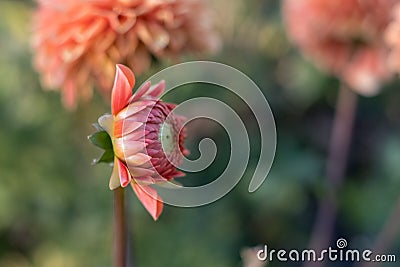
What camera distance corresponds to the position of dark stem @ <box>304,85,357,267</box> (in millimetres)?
1261

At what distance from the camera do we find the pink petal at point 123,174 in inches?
18.4

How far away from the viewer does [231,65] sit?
5.11ft

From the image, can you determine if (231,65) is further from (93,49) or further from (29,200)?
(93,49)

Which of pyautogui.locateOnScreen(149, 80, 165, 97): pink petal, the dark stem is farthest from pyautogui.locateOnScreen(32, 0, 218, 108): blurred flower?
the dark stem

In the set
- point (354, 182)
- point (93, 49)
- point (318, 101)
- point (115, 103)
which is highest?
point (318, 101)

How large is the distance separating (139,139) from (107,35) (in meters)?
0.30

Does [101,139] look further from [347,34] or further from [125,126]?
[347,34]

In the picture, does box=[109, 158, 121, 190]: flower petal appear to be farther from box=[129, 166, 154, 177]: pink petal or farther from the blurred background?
the blurred background

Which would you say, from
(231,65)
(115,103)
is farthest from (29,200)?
(115,103)

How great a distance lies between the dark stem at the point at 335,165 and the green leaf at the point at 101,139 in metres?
0.72

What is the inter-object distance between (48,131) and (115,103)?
102cm

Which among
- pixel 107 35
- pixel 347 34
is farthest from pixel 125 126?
pixel 347 34

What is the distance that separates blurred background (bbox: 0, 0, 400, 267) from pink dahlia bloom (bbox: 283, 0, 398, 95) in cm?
24

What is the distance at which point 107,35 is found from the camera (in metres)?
0.77
